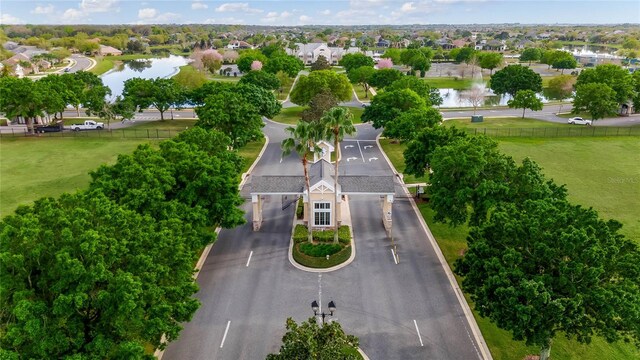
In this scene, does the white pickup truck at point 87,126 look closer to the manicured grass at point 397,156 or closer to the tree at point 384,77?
the manicured grass at point 397,156

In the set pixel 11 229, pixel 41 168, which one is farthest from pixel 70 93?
pixel 11 229

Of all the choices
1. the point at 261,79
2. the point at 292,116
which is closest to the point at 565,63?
the point at 292,116

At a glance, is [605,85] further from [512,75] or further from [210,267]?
[210,267]

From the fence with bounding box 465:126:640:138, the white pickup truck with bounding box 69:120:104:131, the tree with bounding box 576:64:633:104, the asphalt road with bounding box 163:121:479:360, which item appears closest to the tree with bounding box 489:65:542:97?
the tree with bounding box 576:64:633:104

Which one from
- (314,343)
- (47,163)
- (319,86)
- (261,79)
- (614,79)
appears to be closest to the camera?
(314,343)

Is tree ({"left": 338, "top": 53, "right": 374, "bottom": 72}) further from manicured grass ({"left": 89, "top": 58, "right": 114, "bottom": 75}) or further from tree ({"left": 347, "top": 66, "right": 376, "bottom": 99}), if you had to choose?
manicured grass ({"left": 89, "top": 58, "right": 114, "bottom": 75})

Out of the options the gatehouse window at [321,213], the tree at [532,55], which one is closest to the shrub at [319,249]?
the gatehouse window at [321,213]

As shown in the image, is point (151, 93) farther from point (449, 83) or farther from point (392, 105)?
point (449, 83)
